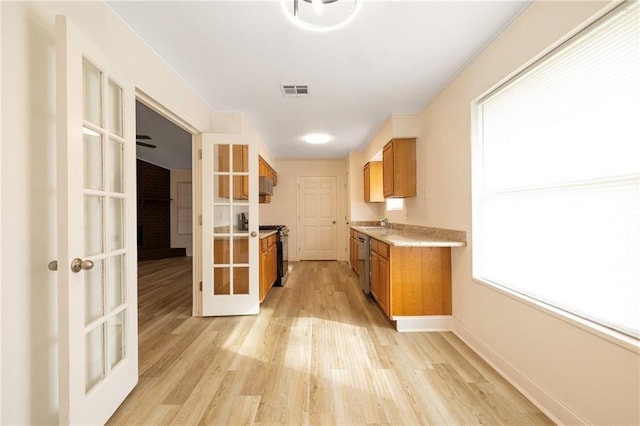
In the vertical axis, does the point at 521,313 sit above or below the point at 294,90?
below

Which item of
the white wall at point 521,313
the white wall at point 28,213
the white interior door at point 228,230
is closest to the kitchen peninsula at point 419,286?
the white wall at point 521,313

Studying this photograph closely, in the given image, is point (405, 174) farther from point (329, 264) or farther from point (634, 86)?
point (329, 264)

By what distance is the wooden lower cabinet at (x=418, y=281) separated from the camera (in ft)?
8.91

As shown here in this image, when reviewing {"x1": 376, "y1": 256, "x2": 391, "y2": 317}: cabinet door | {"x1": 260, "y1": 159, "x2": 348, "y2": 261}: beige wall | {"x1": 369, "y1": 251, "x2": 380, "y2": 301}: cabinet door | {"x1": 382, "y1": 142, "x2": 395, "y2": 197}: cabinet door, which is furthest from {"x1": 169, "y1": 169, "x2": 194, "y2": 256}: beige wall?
{"x1": 376, "y1": 256, "x2": 391, "y2": 317}: cabinet door

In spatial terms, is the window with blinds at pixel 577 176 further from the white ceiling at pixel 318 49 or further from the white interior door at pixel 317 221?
the white interior door at pixel 317 221

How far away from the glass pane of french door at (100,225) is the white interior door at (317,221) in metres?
5.05

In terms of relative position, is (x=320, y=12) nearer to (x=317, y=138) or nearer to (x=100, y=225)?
(x=100, y=225)

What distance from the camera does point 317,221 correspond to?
667cm

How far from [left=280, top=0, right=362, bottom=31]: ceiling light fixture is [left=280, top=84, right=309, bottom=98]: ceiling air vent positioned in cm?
101

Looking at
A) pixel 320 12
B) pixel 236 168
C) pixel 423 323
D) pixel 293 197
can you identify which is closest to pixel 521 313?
pixel 423 323

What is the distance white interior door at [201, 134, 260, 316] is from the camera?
3.05m

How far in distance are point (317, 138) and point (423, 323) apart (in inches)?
129

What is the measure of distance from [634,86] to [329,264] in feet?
17.8

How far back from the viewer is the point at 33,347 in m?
1.21
